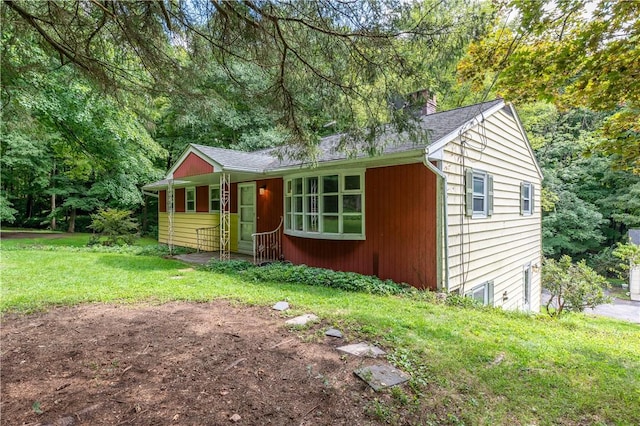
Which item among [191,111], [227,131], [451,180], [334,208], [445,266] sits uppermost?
[227,131]

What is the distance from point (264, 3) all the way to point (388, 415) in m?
3.51

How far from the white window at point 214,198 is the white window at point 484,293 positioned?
854cm

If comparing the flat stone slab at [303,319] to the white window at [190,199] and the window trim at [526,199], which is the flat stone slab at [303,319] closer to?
the window trim at [526,199]

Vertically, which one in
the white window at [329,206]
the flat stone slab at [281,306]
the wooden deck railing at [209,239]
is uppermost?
the white window at [329,206]

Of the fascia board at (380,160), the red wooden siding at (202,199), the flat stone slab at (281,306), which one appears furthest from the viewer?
the red wooden siding at (202,199)

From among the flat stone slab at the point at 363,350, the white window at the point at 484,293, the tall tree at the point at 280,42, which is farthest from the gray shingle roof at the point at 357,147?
the white window at the point at 484,293

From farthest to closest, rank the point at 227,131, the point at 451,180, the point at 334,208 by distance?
the point at 227,131, the point at 334,208, the point at 451,180

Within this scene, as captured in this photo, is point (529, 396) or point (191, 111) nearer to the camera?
point (529, 396)

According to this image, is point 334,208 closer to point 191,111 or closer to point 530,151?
point 191,111

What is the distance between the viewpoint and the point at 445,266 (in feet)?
19.8

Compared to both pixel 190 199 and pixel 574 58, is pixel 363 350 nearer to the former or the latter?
pixel 574 58

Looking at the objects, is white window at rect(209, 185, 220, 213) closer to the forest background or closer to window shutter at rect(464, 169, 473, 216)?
the forest background

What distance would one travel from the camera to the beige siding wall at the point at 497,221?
6.48 m

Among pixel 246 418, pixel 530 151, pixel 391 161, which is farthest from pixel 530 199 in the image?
pixel 246 418
